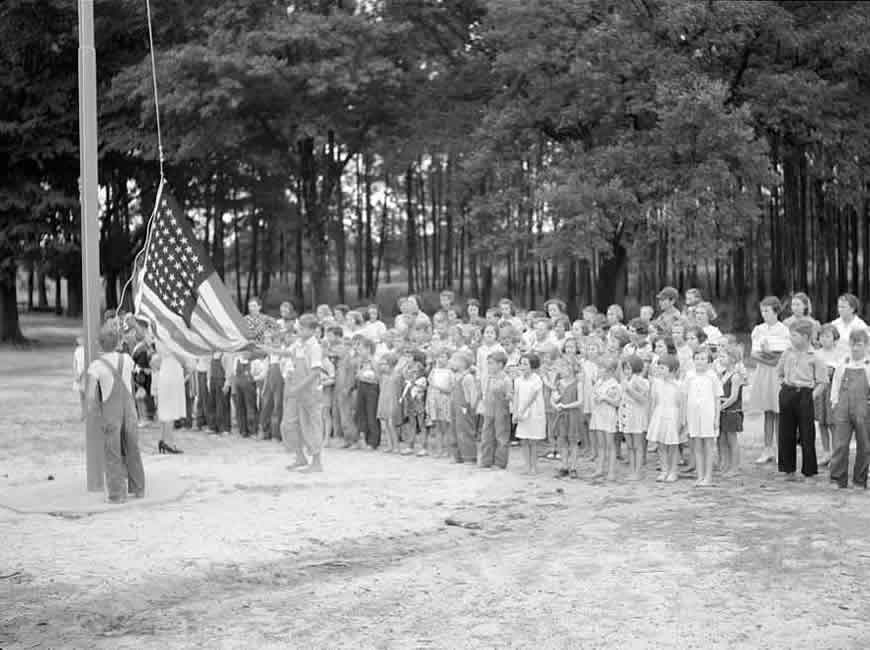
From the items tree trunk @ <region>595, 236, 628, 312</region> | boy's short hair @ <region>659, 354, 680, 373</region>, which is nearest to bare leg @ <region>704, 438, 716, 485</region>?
boy's short hair @ <region>659, 354, 680, 373</region>

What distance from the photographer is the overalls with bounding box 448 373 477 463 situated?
44.5 feet

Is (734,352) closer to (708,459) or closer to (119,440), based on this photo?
(708,459)

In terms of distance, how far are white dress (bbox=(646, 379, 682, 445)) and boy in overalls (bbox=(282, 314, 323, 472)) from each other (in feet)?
12.4

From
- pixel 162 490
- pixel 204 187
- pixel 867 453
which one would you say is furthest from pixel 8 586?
pixel 204 187

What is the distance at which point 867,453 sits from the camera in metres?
11.5

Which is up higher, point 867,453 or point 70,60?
point 70,60

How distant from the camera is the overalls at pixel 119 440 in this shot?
10617mm

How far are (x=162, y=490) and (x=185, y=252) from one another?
2.44 m

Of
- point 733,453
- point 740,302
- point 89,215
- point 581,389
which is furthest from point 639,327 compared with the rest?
point 740,302

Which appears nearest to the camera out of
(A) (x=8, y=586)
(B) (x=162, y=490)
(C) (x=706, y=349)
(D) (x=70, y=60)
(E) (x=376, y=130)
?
(A) (x=8, y=586)

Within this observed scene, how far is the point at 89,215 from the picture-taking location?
11234 mm

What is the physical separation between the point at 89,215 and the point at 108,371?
1676 mm

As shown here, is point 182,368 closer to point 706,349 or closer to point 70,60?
point 706,349

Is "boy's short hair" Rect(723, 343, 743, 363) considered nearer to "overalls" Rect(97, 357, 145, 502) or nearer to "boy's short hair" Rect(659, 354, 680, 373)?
"boy's short hair" Rect(659, 354, 680, 373)
